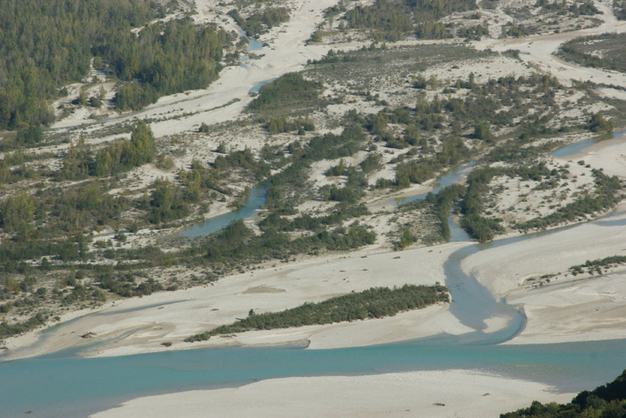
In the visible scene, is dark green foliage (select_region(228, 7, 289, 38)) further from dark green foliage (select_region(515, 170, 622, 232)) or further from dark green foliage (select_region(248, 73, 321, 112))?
dark green foliage (select_region(515, 170, 622, 232))

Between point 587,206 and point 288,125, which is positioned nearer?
point 587,206

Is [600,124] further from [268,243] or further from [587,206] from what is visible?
[268,243]

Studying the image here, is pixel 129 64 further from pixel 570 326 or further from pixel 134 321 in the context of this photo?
pixel 570 326

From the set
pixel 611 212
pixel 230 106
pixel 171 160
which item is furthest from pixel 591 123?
pixel 171 160

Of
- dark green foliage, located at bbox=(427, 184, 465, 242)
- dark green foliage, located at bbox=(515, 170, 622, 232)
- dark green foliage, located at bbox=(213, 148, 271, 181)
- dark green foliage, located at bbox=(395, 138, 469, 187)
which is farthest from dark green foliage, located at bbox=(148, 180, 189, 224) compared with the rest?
dark green foliage, located at bbox=(515, 170, 622, 232)

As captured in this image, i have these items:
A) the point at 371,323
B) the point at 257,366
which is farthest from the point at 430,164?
the point at 257,366
